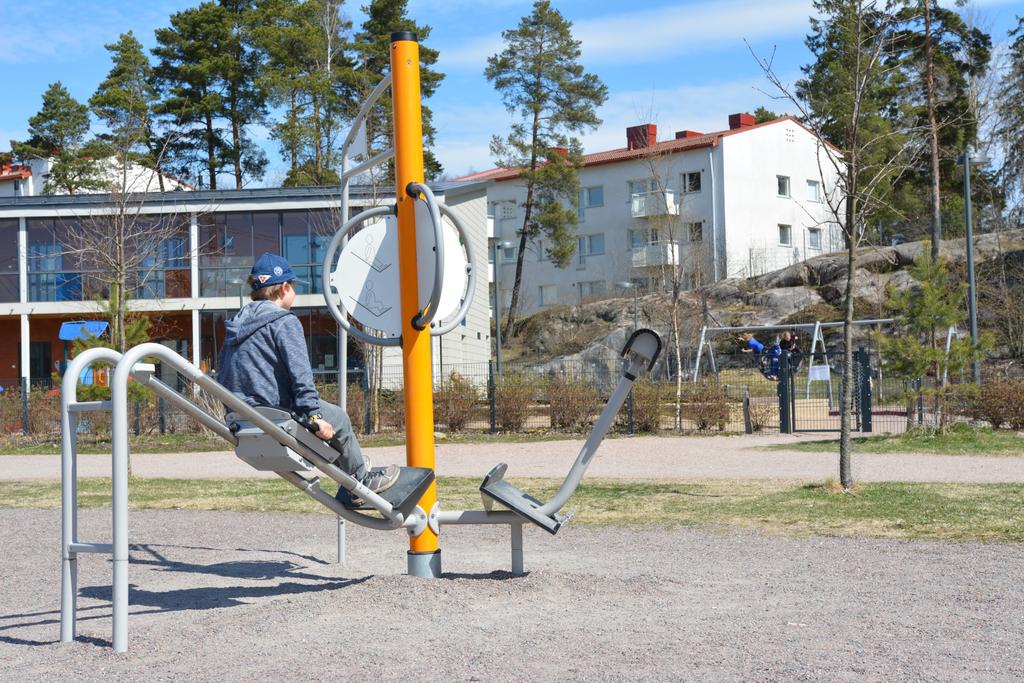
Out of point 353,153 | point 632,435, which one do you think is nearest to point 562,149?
point 632,435

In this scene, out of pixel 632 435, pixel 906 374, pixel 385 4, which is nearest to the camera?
pixel 906 374

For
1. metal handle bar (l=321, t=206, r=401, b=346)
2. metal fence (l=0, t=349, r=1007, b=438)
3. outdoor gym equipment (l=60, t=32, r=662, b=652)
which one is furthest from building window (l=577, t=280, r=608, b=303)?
outdoor gym equipment (l=60, t=32, r=662, b=652)

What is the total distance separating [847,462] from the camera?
11.7 metres

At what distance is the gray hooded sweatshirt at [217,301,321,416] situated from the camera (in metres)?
5.75

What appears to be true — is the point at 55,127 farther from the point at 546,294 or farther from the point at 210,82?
the point at 546,294

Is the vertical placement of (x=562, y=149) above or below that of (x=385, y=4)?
below

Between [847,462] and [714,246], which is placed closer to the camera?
[847,462]

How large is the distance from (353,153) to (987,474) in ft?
30.1

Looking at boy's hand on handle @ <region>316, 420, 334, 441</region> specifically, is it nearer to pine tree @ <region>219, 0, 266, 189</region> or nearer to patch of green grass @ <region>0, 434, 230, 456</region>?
patch of green grass @ <region>0, 434, 230, 456</region>

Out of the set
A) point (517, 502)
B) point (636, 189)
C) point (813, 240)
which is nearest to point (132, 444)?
point (517, 502)

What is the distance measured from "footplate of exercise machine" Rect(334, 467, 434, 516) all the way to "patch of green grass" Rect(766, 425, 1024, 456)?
1240cm

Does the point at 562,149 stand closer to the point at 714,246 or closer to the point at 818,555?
the point at 714,246

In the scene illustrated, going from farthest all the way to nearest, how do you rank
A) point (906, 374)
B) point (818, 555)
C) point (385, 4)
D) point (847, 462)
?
point (385, 4), point (906, 374), point (847, 462), point (818, 555)

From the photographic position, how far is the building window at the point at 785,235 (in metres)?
58.5
